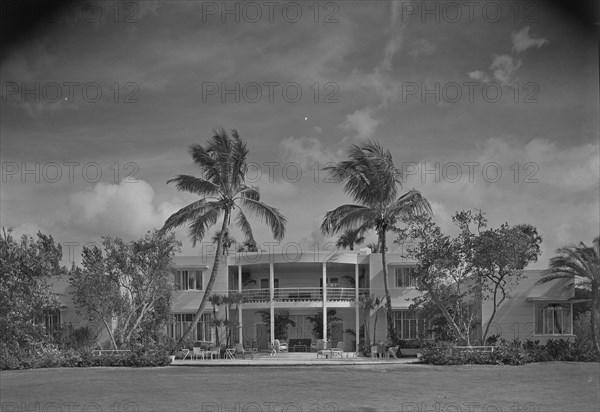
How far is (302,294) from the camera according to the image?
112 feet

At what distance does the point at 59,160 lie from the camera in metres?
21.4

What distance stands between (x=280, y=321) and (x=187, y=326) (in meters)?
4.42

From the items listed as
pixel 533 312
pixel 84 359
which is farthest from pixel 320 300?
pixel 84 359

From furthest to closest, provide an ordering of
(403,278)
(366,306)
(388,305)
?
(403,278), (366,306), (388,305)

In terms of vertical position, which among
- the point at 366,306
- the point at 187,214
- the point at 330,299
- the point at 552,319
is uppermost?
the point at 187,214

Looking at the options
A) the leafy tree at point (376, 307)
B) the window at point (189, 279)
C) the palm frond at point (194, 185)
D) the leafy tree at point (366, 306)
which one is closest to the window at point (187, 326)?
the window at point (189, 279)

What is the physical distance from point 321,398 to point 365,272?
19.6 metres

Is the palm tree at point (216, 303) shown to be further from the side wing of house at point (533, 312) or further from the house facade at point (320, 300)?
the side wing of house at point (533, 312)

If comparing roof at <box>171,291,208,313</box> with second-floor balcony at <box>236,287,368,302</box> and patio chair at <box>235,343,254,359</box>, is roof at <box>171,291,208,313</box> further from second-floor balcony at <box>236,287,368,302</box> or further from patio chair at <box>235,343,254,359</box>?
patio chair at <box>235,343,254,359</box>

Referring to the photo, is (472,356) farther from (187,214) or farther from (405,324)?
(187,214)

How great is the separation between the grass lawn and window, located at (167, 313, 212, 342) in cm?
950

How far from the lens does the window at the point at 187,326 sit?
32.0 m

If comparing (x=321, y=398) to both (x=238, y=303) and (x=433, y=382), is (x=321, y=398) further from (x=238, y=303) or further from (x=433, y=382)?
(x=238, y=303)

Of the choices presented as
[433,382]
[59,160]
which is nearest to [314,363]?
[433,382]
